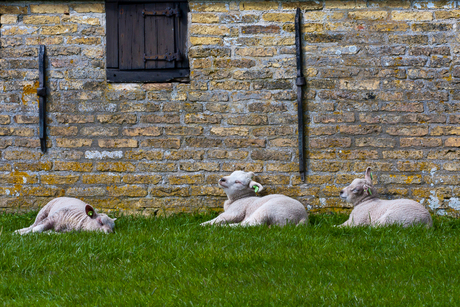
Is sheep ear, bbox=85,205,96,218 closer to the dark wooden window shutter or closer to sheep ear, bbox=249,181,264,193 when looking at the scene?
sheep ear, bbox=249,181,264,193

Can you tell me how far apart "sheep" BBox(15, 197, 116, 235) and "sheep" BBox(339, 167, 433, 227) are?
8.43 feet

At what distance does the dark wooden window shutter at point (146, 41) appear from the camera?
6297mm

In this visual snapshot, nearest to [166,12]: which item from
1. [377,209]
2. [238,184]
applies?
[238,184]

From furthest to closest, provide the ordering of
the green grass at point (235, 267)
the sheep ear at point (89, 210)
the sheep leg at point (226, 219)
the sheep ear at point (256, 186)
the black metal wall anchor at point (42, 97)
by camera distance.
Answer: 1. the black metal wall anchor at point (42, 97)
2. the sheep ear at point (256, 186)
3. the sheep leg at point (226, 219)
4. the sheep ear at point (89, 210)
5. the green grass at point (235, 267)

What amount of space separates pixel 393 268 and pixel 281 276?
84 cm

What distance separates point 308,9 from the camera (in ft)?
20.4

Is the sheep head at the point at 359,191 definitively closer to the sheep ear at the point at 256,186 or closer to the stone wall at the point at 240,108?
the stone wall at the point at 240,108

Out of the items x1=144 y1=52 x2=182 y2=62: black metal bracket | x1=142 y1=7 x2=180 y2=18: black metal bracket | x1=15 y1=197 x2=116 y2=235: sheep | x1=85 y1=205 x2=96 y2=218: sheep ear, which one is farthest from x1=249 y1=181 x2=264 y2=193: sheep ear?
x1=142 y1=7 x2=180 y2=18: black metal bracket

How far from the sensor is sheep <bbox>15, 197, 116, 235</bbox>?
16.0ft

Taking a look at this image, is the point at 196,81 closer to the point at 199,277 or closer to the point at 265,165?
the point at 265,165

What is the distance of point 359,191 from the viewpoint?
18.0 feet

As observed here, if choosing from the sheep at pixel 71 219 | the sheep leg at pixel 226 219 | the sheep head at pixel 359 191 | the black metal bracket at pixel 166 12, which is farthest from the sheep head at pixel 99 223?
the black metal bracket at pixel 166 12

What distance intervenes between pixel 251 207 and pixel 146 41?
2645 millimetres

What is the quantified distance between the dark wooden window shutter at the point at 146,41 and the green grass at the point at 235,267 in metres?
2.36
